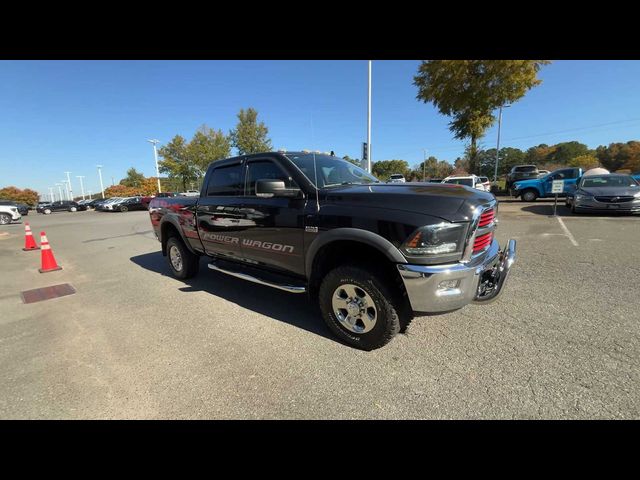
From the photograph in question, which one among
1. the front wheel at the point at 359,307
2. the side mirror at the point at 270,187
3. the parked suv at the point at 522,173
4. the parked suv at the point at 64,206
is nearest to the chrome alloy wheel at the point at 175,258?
the side mirror at the point at 270,187

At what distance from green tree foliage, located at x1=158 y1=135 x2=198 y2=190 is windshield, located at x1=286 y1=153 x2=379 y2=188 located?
41.5 meters

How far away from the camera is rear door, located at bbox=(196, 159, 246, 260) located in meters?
4.02

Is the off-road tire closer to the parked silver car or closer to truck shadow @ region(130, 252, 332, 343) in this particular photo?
truck shadow @ region(130, 252, 332, 343)

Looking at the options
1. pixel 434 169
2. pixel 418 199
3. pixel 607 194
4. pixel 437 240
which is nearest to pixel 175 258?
pixel 418 199

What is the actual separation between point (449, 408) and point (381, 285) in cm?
101

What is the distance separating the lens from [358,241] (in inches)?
104

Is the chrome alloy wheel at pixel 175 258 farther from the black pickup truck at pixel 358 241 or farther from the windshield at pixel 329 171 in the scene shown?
the windshield at pixel 329 171

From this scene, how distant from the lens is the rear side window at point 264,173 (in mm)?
3395

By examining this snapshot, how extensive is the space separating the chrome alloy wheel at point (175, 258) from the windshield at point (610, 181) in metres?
13.5

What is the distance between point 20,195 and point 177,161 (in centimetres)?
5056

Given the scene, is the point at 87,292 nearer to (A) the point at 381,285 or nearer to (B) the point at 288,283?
(B) the point at 288,283

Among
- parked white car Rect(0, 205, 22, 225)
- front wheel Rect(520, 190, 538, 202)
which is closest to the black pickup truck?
front wheel Rect(520, 190, 538, 202)

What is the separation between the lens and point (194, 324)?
357 cm

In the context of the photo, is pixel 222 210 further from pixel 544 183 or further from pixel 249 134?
pixel 249 134
